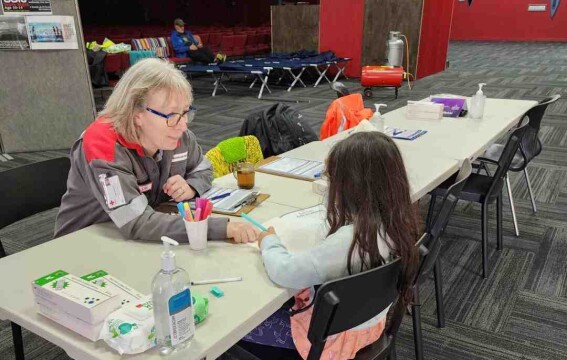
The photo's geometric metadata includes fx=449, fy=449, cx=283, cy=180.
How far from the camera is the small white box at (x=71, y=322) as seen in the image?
36.1 inches

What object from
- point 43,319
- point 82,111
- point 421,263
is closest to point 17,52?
point 82,111

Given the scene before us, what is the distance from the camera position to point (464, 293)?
2.33 metres

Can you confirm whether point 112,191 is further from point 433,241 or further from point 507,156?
point 507,156

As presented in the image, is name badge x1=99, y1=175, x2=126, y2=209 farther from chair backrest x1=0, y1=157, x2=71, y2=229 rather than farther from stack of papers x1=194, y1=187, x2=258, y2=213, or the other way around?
chair backrest x1=0, y1=157, x2=71, y2=229

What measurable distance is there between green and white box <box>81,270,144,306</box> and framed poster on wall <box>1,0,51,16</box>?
13.4 ft

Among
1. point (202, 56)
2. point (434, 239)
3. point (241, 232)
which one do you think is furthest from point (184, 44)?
point (434, 239)

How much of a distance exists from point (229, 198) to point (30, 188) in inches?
32.1

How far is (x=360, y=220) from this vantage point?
108 centimetres

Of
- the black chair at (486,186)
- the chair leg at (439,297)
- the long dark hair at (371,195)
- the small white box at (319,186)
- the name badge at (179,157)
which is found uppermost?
the long dark hair at (371,195)

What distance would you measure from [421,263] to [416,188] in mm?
606

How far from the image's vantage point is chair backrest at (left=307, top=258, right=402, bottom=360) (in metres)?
0.92

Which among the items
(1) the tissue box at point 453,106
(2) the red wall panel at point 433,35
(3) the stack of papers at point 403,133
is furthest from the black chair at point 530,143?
(2) the red wall panel at point 433,35

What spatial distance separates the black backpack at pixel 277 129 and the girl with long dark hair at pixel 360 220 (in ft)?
5.25

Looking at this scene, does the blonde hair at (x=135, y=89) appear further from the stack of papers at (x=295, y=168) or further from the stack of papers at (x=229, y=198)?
the stack of papers at (x=295, y=168)
